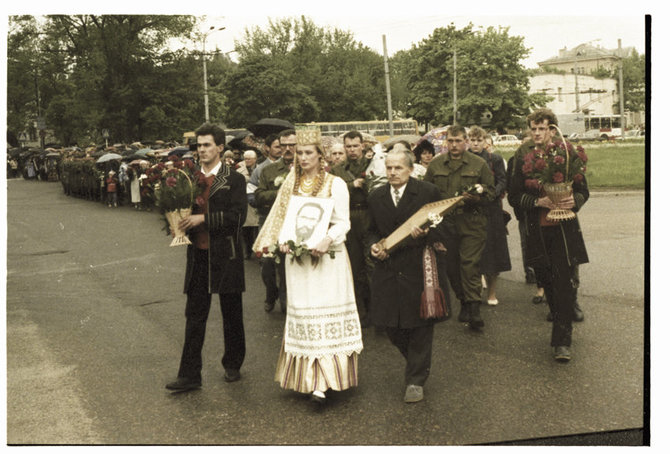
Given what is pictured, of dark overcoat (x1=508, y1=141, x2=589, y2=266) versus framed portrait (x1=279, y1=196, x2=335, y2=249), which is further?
dark overcoat (x1=508, y1=141, x2=589, y2=266)

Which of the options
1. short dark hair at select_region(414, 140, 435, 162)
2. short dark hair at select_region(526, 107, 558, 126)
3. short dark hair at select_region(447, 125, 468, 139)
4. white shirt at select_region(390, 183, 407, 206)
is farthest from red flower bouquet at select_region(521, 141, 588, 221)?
short dark hair at select_region(414, 140, 435, 162)

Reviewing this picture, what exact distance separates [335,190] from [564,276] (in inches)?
85.9

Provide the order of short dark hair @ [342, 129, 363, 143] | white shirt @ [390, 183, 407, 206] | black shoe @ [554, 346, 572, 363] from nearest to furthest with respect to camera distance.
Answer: white shirt @ [390, 183, 407, 206], black shoe @ [554, 346, 572, 363], short dark hair @ [342, 129, 363, 143]

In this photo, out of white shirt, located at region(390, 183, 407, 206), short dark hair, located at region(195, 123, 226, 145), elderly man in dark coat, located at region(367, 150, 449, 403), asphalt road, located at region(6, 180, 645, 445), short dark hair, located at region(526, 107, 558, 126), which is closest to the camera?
asphalt road, located at region(6, 180, 645, 445)

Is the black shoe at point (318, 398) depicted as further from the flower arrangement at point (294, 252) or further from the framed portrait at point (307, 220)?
the framed portrait at point (307, 220)

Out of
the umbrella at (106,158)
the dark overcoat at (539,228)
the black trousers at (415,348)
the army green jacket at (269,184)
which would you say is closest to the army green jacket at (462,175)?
the dark overcoat at (539,228)

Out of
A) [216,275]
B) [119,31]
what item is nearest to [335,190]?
[216,275]

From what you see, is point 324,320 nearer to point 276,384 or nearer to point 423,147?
point 276,384

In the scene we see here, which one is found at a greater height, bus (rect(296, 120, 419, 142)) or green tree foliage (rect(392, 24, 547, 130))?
green tree foliage (rect(392, 24, 547, 130))

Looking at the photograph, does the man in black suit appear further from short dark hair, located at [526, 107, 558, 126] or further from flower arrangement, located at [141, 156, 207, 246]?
short dark hair, located at [526, 107, 558, 126]

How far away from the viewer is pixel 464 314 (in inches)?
→ 314

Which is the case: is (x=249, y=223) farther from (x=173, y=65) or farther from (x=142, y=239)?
(x=142, y=239)

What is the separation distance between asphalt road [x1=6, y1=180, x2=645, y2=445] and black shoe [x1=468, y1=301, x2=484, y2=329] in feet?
0.37

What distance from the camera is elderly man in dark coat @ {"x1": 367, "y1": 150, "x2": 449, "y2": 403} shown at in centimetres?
566
